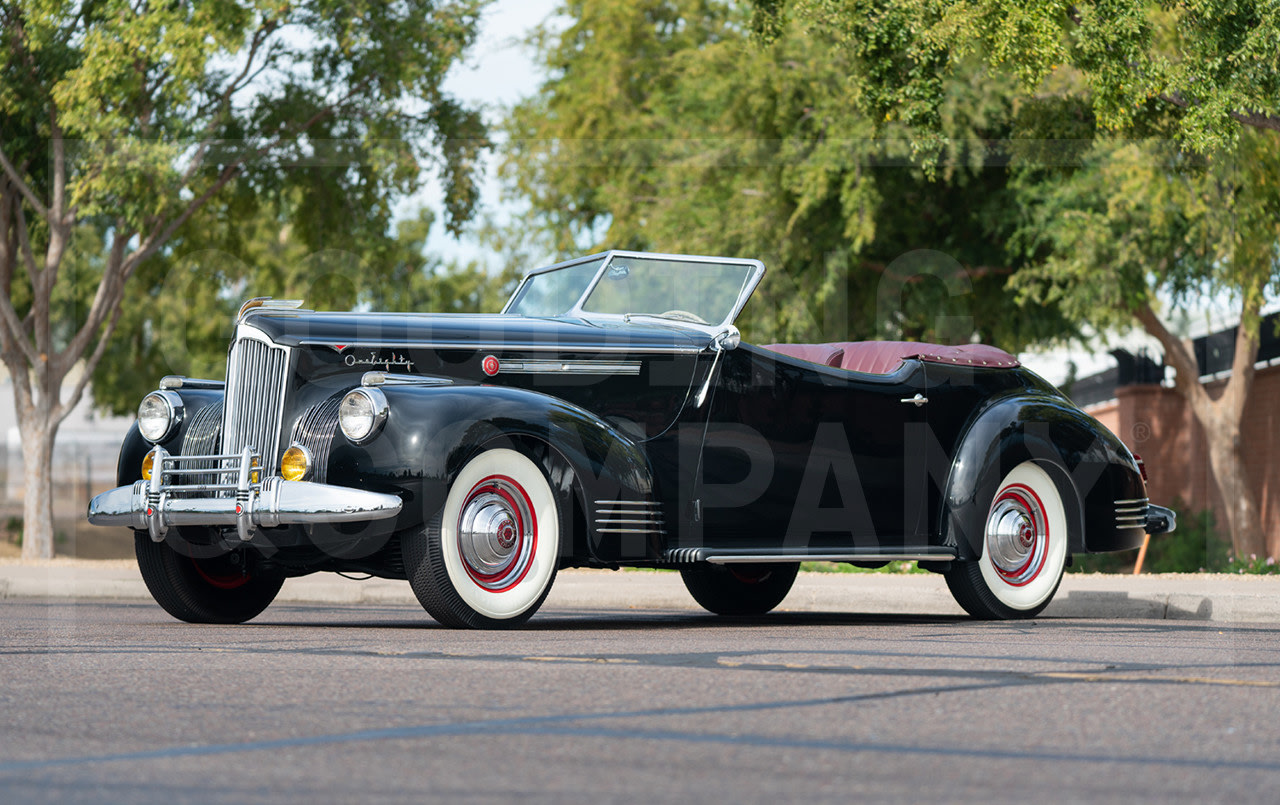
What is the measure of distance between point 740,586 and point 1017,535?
1.80 m

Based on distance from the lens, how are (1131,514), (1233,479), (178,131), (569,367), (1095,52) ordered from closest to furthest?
1. (569,367)
2. (1131,514)
3. (1095,52)
4. (178,131)
5. (1233,479)

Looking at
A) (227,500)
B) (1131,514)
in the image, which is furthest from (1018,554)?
(227,500)

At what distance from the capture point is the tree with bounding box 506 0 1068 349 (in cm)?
2081

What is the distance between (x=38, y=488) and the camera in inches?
737

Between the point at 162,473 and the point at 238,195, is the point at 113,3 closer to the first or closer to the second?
the point at 238,195

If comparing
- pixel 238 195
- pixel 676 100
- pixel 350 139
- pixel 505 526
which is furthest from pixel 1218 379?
pixel 505 526

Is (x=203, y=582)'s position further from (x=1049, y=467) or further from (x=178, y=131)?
(x=178, y=131)

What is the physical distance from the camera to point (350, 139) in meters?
20.0

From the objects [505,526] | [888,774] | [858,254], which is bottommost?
[888,774]

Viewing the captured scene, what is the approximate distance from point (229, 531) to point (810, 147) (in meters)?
15.4

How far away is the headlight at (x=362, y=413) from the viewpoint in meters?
6.95

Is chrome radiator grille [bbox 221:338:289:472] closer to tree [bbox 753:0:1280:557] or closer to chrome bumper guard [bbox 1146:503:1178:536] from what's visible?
chrome bumper guard [bbox 1146:503:1178:536]

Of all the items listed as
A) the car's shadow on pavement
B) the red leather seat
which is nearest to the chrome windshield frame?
the red leather seat

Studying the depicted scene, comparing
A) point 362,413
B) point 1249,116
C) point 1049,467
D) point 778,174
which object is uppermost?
point 778,174
